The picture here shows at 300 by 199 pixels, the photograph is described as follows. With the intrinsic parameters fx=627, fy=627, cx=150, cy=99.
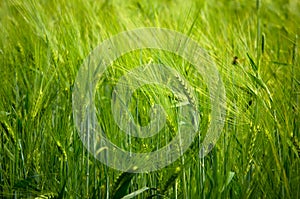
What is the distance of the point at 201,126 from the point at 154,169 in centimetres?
12

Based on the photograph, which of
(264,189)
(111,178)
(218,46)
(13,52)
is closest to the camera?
(264,189)

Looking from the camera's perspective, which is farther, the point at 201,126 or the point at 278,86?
the point at 278,86

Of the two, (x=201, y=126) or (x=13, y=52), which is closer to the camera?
(x=201, y=126)

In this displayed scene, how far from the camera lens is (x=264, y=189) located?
1188mm

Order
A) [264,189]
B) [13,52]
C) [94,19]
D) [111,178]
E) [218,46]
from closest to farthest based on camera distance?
[264,189], [111,178], [218,46], [13,52], [94,19]

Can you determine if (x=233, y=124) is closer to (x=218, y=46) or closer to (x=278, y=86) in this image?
(x=278, y=86)

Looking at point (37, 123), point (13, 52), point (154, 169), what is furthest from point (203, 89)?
point (13, 52)

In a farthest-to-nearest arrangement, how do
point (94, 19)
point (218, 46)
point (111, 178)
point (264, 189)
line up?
1. point (94, 19)
2. point (218, 46)
3. point (111, 178)
4. point (264, 189)

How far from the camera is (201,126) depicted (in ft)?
3.96

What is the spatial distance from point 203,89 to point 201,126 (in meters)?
0.14

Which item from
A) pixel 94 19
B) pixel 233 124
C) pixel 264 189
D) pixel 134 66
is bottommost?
pixel 264 189

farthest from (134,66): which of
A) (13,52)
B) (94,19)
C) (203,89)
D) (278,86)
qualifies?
(94,19)

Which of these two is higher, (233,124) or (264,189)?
(233,124)

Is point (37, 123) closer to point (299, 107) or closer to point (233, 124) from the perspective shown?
point (233, 124)
